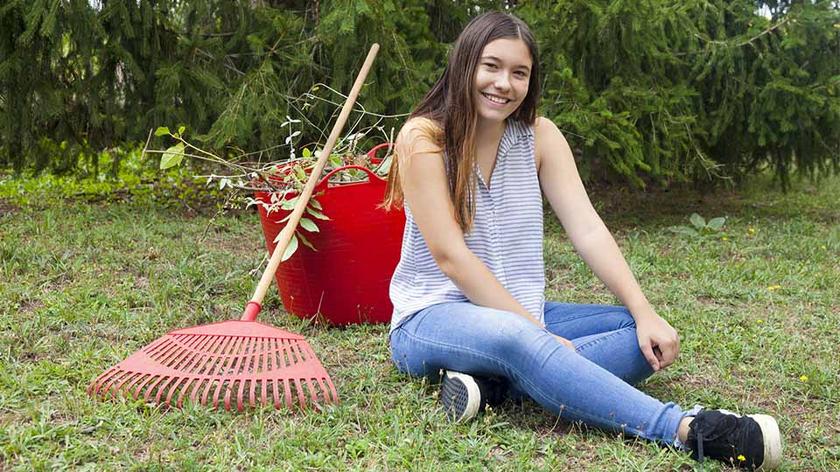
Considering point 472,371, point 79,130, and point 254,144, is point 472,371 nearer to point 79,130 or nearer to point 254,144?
point 254,144

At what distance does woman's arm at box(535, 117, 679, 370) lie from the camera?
2375mm

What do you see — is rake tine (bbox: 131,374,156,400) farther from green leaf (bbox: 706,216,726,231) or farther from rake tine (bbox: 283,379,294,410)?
green leaf (bbox: 706,216,726,231)

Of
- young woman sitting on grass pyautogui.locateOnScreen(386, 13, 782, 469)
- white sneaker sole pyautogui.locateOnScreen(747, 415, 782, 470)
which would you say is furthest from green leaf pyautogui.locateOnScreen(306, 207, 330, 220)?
white sneaker sole pyautogui.locateOnScreen(747, 415, 782, 470)

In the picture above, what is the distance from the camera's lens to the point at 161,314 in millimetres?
3207

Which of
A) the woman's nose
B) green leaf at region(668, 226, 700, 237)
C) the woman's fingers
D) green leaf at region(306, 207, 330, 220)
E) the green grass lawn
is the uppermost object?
the woman's nose

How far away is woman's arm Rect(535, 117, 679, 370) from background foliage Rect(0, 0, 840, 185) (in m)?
2.10

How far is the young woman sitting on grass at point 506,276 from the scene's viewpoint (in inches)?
84.4

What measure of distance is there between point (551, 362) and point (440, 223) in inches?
18.9

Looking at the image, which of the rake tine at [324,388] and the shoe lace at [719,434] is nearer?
the shoe lace at [719,434]

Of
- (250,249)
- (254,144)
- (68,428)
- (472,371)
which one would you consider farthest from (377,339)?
(254,144)

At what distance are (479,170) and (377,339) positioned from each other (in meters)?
0.80

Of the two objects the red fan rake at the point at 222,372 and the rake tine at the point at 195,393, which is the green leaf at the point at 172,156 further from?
the rake tine at the point at 195,393

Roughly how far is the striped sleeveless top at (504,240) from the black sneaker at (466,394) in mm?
245

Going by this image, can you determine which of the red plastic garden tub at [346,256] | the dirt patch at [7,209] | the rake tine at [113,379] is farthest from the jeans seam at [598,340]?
the dirt patch at [7,209]
